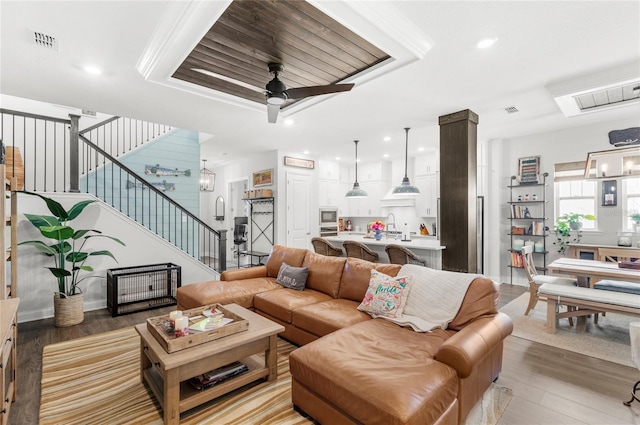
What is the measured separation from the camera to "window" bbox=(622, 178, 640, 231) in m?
4.73

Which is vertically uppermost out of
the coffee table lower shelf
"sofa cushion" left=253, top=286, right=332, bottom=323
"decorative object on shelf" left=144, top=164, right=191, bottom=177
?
"decorative object on shelf" left=144, top=164, right=191, bottom=177

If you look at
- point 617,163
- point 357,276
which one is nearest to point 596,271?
point 617,163

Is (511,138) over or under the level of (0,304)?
over

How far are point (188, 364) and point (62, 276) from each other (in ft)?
9.48

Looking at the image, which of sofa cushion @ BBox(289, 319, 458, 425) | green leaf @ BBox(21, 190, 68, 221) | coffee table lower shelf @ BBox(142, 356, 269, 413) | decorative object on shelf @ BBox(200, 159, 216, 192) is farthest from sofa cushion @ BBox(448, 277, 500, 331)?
decorative object on shelf @ BBox(200, 159, 216, 192)

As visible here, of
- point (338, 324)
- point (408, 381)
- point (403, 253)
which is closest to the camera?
point (408, 381)

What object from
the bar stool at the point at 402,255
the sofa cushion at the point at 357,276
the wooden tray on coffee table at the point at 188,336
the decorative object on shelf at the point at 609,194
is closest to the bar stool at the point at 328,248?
the bar stool at the point at 402,255

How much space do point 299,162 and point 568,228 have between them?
5.36m

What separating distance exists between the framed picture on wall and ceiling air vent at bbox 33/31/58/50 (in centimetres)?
450

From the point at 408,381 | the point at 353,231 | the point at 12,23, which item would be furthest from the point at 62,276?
the point at 353,231

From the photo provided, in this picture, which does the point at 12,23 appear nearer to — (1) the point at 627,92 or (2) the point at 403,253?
(2) the point at 403,253

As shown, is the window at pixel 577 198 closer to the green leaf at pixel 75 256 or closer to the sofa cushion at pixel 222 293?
the sofa cushion at pixel 222 293

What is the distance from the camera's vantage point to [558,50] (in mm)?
2680

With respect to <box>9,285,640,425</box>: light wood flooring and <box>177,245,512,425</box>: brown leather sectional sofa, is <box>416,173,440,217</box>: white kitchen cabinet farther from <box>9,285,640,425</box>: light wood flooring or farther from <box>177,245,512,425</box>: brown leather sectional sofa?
<box>177,245,512,425</box>: brown leather sectional sofa
